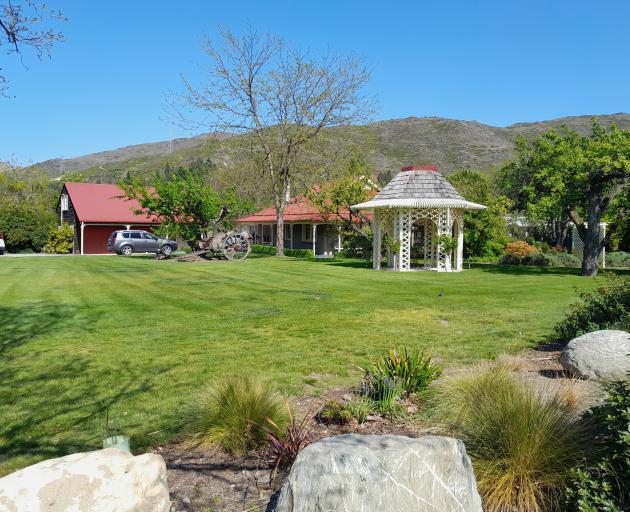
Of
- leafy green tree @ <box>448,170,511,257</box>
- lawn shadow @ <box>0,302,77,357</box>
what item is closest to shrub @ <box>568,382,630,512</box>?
lawn shadow @ <box>0,302,77,357</box>

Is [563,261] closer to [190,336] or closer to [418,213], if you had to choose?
[418,213]

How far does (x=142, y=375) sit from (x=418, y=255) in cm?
2627

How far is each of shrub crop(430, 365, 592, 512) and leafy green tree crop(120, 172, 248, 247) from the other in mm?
28109

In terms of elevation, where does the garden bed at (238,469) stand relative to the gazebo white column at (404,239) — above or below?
below

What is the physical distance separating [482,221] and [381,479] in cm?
2704

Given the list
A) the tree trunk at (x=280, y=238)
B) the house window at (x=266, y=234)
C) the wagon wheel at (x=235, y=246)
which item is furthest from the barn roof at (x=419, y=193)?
the house window at (x=266, y=234)

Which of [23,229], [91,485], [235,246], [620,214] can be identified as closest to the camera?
[91,485]

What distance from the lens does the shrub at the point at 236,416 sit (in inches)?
173

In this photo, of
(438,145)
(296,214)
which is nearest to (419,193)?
(296,214)

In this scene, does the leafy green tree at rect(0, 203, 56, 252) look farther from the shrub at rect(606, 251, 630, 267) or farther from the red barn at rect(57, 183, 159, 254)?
the shrub at rect(606, 251, 630, 267)

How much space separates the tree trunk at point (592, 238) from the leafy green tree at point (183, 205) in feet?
61.1

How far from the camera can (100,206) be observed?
4522 cm

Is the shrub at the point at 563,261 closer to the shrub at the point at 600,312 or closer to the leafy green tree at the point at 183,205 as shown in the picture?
the leafy green tree at the point at 183,205

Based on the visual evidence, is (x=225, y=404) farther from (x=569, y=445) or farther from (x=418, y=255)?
(x=418, y=255)
